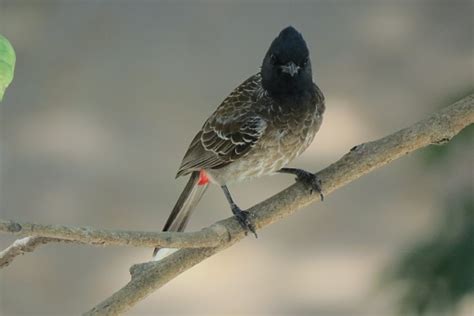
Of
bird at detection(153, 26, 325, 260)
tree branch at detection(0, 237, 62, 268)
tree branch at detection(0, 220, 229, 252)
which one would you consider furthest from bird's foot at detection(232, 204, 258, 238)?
tree branch at detection(0, 237, 62, 268)

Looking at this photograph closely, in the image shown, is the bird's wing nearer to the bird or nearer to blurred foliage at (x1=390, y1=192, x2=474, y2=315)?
the bird

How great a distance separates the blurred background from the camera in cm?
416

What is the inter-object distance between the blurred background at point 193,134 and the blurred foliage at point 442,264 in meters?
0.97

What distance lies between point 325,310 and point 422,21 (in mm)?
2484

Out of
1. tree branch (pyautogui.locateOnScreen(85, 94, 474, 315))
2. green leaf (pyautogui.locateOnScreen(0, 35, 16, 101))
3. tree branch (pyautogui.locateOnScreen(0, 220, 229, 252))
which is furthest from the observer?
tree branch (pyautogui.locateOnScreen(85, 94, 474, 315))

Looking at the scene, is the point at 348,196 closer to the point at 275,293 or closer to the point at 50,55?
the point at 275,293

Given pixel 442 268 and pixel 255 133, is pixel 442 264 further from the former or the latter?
pixel 255 133

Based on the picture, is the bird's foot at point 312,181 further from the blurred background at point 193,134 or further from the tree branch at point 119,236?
the blurred background at point 193,134

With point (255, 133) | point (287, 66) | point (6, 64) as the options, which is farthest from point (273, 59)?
point (6, 64)

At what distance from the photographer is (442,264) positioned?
6.79 ft

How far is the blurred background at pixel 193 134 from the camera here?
164 inches

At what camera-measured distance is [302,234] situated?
4.43 m

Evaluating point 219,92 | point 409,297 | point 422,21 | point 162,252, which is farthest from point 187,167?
point 422,21

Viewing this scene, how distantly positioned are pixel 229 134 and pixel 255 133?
78mm
